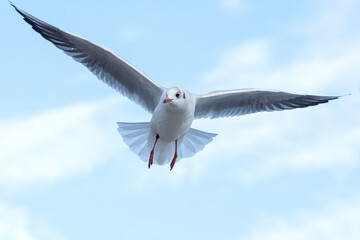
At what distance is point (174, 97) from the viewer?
30.9ft

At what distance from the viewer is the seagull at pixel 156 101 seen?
10000 millimetres

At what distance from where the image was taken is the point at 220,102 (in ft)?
34.4

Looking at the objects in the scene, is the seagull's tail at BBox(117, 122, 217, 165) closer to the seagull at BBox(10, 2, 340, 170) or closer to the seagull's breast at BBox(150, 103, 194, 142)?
the seagull at BBox(10, 2, 340, 170)

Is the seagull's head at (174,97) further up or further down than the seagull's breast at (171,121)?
further up

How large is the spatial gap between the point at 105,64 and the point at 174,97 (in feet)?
4.28

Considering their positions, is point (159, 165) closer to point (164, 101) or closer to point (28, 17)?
point (164, 101)

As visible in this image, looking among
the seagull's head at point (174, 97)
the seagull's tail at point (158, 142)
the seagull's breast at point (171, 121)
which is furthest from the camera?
the seagull's tail at point (158, 142)

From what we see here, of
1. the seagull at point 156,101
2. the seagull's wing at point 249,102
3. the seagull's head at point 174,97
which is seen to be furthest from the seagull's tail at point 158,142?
the seagull's head at point 174,97

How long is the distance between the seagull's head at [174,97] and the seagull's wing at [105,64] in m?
0.63

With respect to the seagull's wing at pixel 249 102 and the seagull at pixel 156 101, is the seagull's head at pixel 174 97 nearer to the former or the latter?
the seagull at pixel 156 101

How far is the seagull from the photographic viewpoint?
10.0 meters

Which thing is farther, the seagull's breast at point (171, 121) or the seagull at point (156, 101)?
the seagull at point (156, 101)

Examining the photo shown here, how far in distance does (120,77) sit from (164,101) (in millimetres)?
1194

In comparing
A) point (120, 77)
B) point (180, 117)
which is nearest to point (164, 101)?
point (180, 117)
